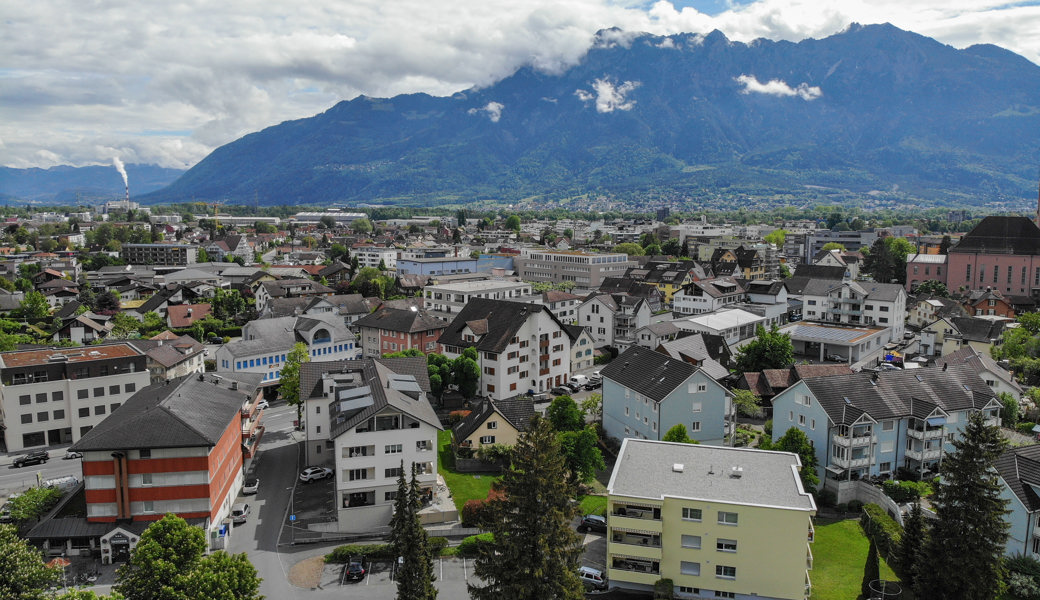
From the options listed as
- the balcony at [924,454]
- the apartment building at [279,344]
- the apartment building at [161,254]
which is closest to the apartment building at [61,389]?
the apartment building at [279,344]

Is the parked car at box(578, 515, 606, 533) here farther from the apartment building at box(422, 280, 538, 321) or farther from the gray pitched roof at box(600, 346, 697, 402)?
the apartment building at box(422, 280, 538, 321)

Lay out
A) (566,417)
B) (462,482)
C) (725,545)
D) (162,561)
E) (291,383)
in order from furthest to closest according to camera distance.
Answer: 1. (291,383)
2. (566,417)
3. (462,482)
4. (725,545)
5. (162,561)

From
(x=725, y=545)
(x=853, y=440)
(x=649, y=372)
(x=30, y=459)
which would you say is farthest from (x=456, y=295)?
(x=725, y=545)

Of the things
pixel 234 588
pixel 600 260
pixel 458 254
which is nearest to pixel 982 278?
pixel 600 260

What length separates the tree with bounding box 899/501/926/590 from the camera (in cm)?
2627

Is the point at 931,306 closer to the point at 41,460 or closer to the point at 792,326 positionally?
the point at 792,326

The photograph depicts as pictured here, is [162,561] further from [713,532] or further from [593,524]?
[713,532]

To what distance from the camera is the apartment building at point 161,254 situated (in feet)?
462

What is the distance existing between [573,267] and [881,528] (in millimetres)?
86217

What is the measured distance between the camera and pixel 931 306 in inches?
3150

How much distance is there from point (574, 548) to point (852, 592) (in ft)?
40.8

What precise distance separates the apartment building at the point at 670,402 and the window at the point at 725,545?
13.1 meters

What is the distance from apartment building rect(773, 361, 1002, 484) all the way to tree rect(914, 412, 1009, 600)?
36.2 ft

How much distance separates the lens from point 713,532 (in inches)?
1023
